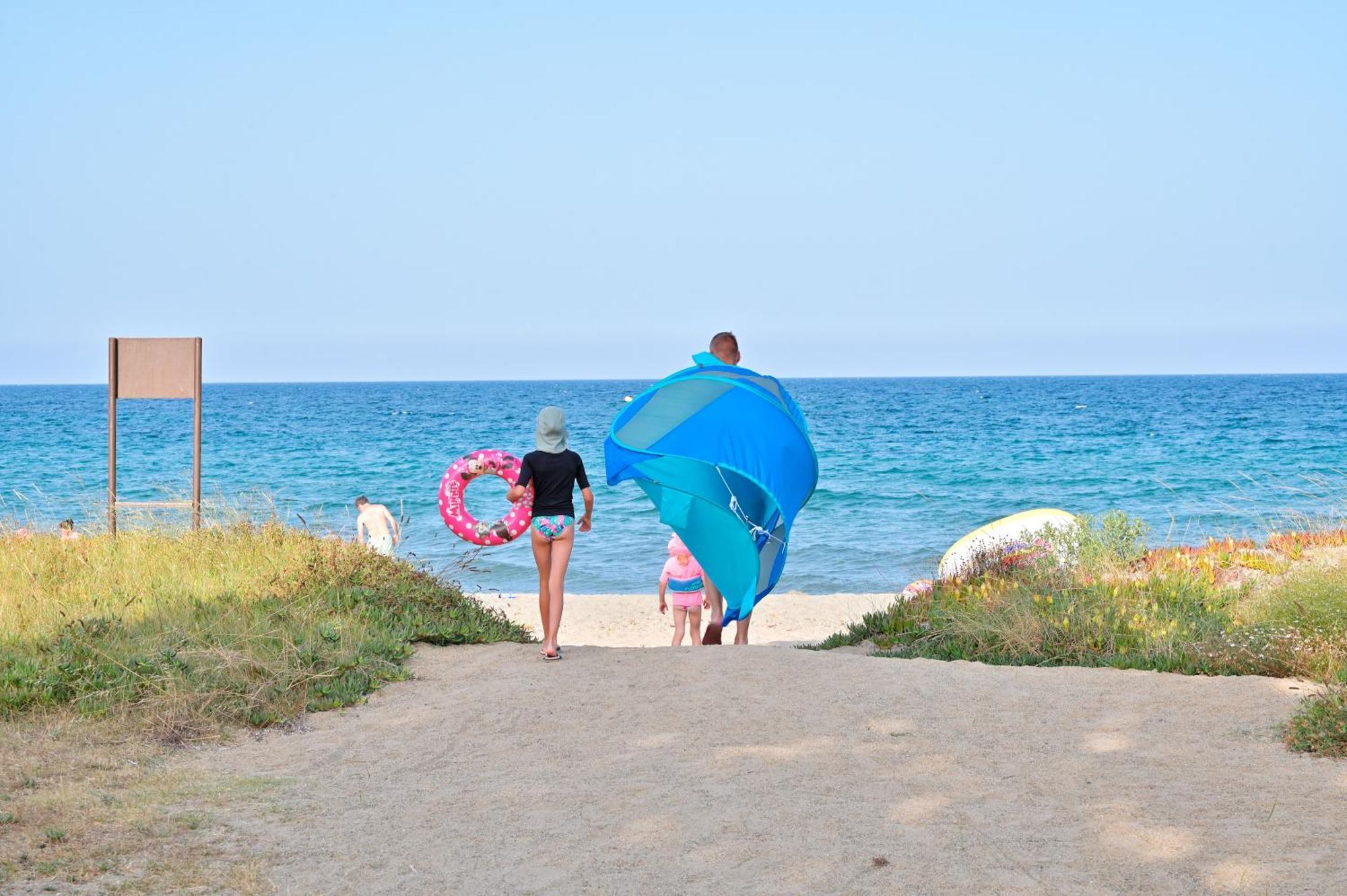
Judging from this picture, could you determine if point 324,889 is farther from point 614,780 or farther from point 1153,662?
point 1153,662

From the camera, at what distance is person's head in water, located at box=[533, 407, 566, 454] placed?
7750 mm

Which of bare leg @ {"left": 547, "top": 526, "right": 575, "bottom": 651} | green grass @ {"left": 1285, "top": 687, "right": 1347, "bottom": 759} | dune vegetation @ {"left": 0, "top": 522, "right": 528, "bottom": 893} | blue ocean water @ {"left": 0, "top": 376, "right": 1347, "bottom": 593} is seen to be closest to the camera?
dune vegetation @ {"left": 0, "top": 522, "right": 528, "bottom": 893}

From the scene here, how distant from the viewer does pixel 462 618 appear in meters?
8.53

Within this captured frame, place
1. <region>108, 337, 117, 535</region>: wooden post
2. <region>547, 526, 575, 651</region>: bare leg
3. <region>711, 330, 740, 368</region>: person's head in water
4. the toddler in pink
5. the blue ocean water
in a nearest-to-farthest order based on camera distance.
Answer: <region>547, 526, 575, 651</region>: bare leg → <region>711, 330, 740, 368</region>: person's head in water → the toddler in pink → <region>108, 337, 117, 535</region>: wooden post → the blue ocean water

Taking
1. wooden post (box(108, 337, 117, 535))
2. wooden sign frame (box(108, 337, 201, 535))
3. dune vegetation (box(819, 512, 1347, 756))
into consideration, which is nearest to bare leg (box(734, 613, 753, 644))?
dune vegetation (box(819, 512, 1347, 756))

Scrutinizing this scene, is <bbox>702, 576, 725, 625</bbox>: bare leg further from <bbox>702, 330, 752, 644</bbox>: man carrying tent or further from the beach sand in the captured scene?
the beach sand

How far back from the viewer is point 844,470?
106 feet

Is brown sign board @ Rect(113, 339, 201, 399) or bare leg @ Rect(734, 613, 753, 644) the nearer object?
bare leg @ Rect(734, 613, 753, 644)

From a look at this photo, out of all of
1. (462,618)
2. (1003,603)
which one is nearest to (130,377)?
(462,618)

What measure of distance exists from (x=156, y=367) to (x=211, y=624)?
527 centimetres

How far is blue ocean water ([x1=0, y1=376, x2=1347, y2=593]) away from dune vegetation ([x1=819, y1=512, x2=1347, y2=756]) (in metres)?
1.32

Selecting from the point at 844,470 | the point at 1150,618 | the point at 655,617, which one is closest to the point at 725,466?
the point at 1150,618

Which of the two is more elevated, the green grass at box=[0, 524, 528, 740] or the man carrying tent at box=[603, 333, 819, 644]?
the man carrying tent at box=[603, 333, 819, 644]

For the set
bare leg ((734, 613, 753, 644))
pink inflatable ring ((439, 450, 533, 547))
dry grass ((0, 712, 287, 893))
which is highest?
pink inflatable ring ((439, 450, 533, 547))
